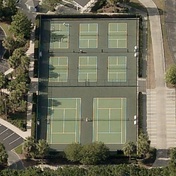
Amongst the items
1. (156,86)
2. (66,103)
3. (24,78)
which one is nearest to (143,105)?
(156,86)

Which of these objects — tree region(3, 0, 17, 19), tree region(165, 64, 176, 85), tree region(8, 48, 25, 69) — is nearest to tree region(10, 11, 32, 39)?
tree region(3, 0, 17, 19)

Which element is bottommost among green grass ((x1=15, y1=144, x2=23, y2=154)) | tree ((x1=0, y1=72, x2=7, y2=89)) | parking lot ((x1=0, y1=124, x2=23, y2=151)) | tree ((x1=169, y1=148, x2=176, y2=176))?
tree ((x1=169, y1=148, x2=176, y2=176))

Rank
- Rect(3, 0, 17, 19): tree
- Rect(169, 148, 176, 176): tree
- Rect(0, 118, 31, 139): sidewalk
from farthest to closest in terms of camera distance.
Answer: Rect(3, 0, 17, 19): tree → Rect(0, 118, 31, 139): sidewalk → Rect(169, 148, 176, 176): tree

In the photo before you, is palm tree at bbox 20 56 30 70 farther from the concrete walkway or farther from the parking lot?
the concrete walkway

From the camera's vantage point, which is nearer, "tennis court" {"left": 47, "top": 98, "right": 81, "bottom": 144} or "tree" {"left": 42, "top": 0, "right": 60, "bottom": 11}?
"tennis court" {"left": 47, "top": 98, "right": 81, "bottom": 144}

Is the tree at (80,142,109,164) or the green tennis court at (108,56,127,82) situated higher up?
the green tennis court at (108,56,127,82)

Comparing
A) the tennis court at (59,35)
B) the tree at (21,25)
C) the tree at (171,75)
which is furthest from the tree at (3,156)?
the tree at (171,75)
